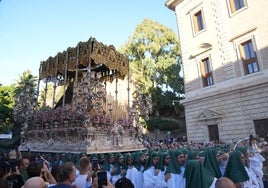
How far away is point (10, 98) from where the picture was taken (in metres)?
26.1

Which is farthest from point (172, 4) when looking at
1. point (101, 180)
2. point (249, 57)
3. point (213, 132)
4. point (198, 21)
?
point (101, 180)

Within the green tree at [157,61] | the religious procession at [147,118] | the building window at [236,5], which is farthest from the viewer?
the green tree at [157,61]

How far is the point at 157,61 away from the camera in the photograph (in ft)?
95.2

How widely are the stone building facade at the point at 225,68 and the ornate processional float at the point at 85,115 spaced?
7.64m

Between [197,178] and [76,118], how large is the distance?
6463 millimetres

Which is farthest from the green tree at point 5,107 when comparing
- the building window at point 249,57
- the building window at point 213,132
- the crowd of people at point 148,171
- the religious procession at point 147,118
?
the building window at point 249,57

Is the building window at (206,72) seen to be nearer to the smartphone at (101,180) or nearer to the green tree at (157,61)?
the green tree at (157,61)

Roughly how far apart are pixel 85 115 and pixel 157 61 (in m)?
21.7

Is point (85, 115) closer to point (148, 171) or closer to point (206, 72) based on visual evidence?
point (148, 171)

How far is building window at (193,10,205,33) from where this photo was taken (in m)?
19.5

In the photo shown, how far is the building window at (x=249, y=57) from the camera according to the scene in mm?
15406

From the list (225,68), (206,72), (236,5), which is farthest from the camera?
(206,72)

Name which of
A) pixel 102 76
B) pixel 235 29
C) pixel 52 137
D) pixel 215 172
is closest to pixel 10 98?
pixel 102 76

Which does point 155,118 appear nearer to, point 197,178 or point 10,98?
point 10,98
